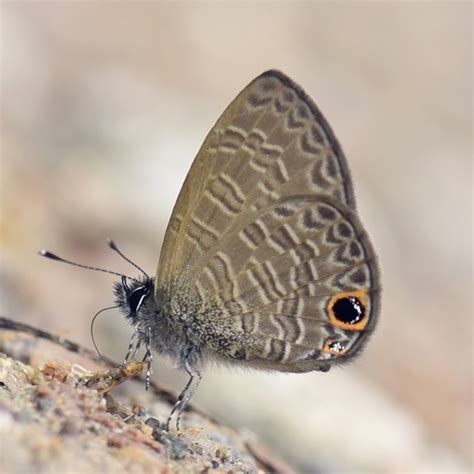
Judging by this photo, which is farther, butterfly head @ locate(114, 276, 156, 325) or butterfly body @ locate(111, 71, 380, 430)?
butterfly head @ locate(114, 276, 156, 325)

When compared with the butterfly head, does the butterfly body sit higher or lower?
higher

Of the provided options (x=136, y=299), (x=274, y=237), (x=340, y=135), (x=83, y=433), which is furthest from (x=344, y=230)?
(x=340, y=135)

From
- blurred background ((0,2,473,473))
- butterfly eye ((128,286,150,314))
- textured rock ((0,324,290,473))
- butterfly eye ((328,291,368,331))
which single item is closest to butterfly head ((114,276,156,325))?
butterfly eye ((128,286,150,314))

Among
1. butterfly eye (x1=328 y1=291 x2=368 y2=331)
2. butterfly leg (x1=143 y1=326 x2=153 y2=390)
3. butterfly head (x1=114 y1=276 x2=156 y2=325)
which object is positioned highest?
butterfly eye (x1=328 y1=291 x2=368 y2=331)

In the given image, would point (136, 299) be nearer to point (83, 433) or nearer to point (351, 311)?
point (351, 311)

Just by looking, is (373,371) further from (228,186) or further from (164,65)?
(164,65)

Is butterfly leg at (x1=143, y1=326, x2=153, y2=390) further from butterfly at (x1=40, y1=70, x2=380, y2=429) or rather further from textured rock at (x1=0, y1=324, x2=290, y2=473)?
textured rock at (x1=0, y1=324, x2=290, y2=473)

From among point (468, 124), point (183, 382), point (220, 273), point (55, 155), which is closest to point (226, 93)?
point (468, 124)

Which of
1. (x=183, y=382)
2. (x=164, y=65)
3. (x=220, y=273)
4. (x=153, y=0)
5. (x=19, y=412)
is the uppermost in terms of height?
(x=153, y=0)

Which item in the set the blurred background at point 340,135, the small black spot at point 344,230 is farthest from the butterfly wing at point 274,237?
the blurred background at point 340,135
